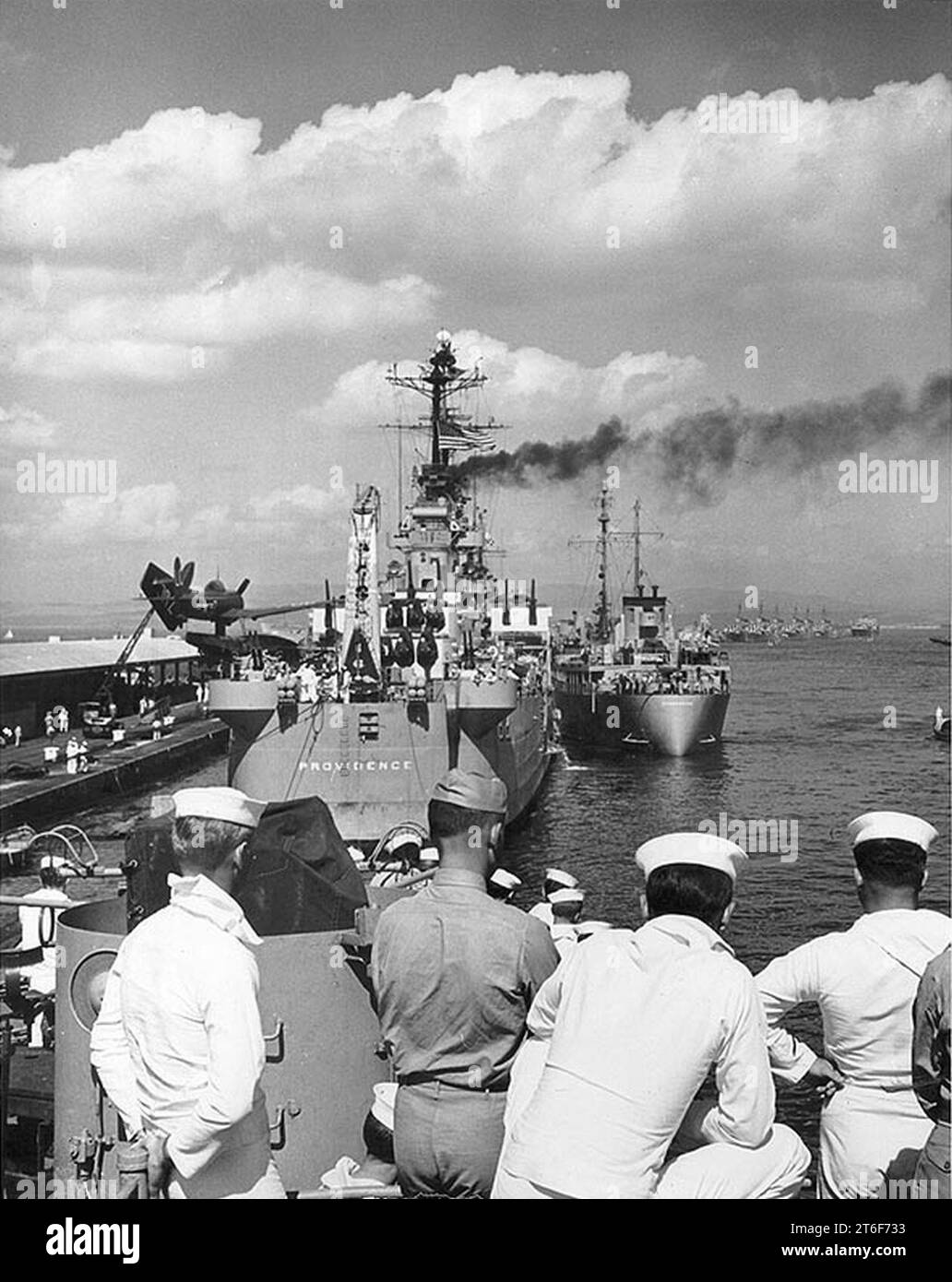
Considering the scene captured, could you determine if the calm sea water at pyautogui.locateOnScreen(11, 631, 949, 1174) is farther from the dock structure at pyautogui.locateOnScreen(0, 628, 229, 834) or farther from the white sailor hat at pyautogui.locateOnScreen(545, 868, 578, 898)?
the white sailor hat at pyautogui.locateOnScreen(545, 868, 578, 898)

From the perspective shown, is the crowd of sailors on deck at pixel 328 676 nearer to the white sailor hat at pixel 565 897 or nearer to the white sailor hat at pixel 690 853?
the white sailor hat at pixel 565 897

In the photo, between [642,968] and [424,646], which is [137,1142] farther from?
[424,646]

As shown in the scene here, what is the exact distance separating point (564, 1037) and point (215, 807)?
983mm

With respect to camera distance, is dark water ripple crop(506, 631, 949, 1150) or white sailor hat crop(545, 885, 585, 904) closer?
white sailor hat crop(545, 885, 585, 904)

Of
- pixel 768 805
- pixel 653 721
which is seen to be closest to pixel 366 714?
pixel 768 805

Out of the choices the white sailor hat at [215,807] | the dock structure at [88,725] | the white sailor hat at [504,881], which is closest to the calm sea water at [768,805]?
the dock structure at [88,725]

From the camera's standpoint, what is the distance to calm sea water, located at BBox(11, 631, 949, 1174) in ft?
70.4

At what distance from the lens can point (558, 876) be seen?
6586 mm

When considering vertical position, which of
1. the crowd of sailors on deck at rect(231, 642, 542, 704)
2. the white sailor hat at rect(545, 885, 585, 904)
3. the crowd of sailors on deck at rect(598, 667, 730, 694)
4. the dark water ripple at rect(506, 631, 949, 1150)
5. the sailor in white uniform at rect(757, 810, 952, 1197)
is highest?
the sailor in white uniform at rect(757, 810, 952, 1197)

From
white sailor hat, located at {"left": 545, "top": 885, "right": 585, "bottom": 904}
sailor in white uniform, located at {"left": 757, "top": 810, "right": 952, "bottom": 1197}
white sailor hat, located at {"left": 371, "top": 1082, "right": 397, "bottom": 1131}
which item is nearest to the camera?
sailor in white uniform, located at {"left": 757, "top": 810, "right": 952, "bottom": 1197}

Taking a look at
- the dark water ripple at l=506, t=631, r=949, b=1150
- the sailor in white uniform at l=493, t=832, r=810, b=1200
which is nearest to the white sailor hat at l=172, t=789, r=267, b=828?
the sailor in white uniform at l=493, t=832, r=810, b=1200

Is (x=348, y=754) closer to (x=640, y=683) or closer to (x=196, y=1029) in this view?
(x=196, y=1029)

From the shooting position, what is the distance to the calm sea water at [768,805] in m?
21.5
